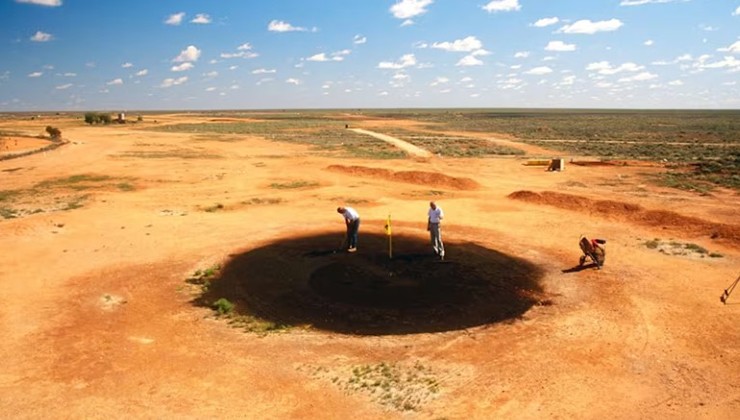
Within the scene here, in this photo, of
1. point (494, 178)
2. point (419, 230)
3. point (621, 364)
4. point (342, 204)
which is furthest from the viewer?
point (494, 178)

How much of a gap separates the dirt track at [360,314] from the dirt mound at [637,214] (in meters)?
0.31

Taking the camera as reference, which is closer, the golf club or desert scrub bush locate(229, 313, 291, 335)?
desert scrub bush locate(229, 313, 291, 335)

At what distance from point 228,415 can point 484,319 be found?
6.22 m

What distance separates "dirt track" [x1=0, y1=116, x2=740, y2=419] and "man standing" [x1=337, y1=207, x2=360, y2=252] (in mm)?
566

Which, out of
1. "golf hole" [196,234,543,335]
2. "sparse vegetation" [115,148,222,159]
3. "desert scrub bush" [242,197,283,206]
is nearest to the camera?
"golf hole" [196,234,543,335]

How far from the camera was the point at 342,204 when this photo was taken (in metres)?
25.5

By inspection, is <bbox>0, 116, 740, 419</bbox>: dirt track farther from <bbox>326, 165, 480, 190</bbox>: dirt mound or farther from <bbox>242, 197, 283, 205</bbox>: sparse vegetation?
<bbox>326, 165, 480, 190</bbox>: dirt mound

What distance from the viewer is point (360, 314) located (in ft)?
39.6

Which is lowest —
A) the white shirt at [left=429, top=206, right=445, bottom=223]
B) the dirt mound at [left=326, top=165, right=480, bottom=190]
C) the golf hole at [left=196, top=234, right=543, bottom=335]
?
the golf hole at [left=196, top=234, right=543, bottom=335]

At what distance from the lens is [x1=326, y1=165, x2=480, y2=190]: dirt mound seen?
30891 mm

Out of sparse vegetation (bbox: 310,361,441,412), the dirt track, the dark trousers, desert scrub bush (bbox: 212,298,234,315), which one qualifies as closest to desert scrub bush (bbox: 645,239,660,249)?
the dirt track

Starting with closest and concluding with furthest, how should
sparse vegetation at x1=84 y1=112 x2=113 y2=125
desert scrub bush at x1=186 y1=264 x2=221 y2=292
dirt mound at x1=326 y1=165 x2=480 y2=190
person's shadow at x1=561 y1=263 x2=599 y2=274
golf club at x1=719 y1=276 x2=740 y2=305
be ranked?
golf club at x1=719 y1=276 x2=740 y2=305
desert scrub bush at x1=186 y1=264 x2=221 y2=292
person's shadow at x1=561 y1=263 x2=599 y2=274
dirt mound at x1=326 y1=165 x2=480 y2=190
sparse vegetation at x1=84 y1=112 x2=113 y2=125

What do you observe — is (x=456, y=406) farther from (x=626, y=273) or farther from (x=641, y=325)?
(x=626, y=273)

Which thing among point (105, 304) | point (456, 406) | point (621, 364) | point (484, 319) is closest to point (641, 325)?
point (621, 364)
